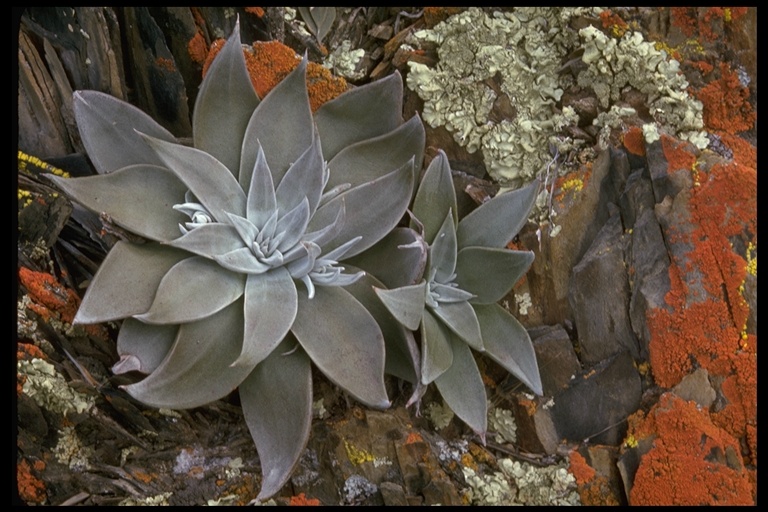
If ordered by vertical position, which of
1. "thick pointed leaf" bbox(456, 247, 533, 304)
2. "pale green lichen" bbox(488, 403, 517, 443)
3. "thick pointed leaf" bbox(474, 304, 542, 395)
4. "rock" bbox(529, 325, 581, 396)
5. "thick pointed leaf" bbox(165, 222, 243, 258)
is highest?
"thick pointed leaf" bbox(165, 222, 243, 258)

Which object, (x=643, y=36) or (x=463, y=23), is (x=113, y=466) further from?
(x=643, y=36)

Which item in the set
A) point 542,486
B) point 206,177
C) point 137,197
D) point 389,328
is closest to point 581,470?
point 542,486

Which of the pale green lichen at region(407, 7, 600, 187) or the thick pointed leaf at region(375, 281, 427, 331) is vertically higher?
the pale green lichen at region(407, 7, 600, 187)

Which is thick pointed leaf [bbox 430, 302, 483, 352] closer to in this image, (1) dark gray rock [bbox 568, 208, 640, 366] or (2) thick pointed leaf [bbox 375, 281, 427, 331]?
(2) thick pointed leaf [bbox 375, 281, 427, 331]

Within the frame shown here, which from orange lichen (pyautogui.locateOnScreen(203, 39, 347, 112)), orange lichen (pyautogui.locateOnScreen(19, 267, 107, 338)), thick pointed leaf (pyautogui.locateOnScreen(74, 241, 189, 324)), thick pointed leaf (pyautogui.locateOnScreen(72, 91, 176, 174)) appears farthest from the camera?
orange lichen (pyautogui.locateOnScreen(203, 39, 347, 112))

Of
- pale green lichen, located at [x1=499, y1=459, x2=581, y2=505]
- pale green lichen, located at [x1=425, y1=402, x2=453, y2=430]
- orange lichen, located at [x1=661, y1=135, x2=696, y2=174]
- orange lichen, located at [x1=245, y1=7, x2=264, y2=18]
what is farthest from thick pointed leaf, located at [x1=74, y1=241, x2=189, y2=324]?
orange lichen, located at [x1=661, y1=135, x2=696, y2=174]

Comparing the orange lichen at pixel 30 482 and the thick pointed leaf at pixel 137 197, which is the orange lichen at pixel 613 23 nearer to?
the thick pointed leaf at pixel 137 197

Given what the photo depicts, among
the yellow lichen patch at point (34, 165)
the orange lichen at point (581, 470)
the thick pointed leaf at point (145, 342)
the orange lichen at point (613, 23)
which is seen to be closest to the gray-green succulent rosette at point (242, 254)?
the thick pointed leaf at point (145, 342)

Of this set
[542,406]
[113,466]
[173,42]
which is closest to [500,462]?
[542,406]
